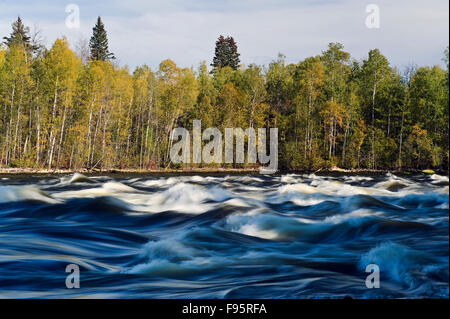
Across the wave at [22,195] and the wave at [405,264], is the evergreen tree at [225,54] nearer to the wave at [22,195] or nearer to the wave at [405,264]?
the wave at [22,195]

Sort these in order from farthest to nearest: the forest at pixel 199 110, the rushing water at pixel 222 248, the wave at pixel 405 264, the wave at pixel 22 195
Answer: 1. the forest at pixel 199 110
2. the wave at pixel 22 195
3. the rushing water at pixel 222 248
4. the wave at pixel 405 264

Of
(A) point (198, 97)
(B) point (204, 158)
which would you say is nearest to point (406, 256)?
(B) point (204, 158)

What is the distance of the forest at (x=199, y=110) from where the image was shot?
49.2m

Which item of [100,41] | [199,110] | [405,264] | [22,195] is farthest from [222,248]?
[100,41]

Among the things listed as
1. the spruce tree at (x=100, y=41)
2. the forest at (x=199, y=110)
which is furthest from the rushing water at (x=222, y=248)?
the spruce tree at (x=100, y=41)

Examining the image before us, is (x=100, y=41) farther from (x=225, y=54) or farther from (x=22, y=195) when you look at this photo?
(x=22, y=195)

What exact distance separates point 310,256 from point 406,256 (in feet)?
6.73

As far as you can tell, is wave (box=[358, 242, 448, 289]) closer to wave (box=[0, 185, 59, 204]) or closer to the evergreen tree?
wave (box=[0, 185, 59, 204])

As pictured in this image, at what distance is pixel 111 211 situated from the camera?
14.3m

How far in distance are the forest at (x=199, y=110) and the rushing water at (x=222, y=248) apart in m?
35.7

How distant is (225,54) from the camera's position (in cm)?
10006

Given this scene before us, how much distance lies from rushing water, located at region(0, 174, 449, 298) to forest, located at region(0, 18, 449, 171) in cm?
3569

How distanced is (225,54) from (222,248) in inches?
3703
